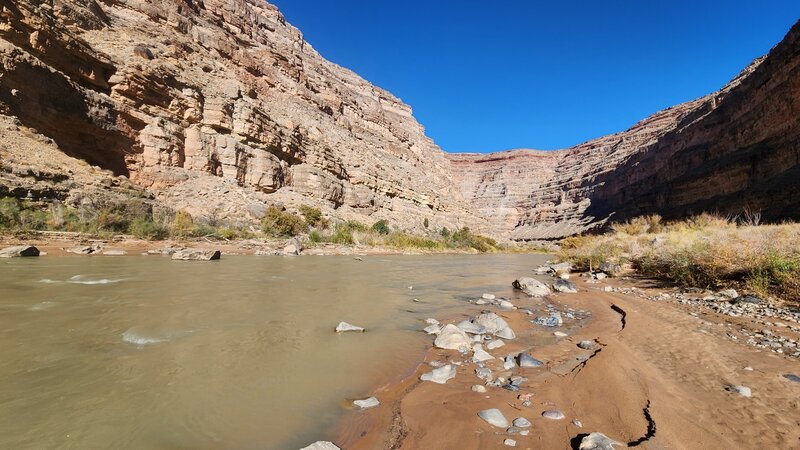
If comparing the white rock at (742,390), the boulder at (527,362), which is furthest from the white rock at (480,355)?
the white rock at (742,390)

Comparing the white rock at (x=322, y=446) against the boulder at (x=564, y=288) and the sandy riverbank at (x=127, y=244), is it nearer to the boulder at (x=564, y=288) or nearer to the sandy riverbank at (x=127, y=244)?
the boulder at (x=564, y=288)

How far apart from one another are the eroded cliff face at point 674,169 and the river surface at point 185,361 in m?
29.1

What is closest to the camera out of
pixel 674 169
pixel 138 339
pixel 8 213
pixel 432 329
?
pixel 138 339

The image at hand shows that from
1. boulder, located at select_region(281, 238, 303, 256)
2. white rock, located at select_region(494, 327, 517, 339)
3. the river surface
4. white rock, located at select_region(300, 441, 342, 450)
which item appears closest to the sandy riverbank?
boulder, located at select_region(281, 238, 303, 256)

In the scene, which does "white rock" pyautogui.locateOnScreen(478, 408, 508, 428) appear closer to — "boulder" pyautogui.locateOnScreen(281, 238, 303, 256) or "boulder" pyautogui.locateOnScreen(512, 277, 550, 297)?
"boulder" pyautogui.locateOnScreen(512, 277, 550, 297)

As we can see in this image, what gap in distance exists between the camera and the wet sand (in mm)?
1939

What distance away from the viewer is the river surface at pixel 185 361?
76.8 inches

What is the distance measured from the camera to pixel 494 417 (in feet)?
7.11

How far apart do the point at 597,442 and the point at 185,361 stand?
3149 mm

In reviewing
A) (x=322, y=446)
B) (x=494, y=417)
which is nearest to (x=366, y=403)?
(x=322, y=446)

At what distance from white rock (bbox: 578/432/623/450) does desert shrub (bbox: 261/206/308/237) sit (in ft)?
76.8

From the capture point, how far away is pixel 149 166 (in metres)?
25.3

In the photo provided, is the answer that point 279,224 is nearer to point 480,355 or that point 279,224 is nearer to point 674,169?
point 480,355

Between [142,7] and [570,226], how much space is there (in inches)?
3666
